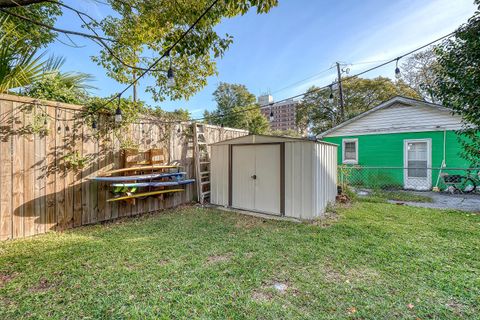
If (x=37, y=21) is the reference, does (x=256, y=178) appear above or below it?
below

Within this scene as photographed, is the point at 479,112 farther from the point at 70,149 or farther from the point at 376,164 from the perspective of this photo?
the point at 70,149

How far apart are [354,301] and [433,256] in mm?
1704

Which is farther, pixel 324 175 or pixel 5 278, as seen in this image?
pixel 324 175

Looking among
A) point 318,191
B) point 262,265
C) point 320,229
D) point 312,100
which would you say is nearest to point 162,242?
point 262,265

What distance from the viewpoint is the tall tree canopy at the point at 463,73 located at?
12.7 feet

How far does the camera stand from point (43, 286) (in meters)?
2.19

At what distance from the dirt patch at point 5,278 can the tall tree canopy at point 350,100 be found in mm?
16852

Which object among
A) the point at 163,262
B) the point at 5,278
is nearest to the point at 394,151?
the point at 163,262

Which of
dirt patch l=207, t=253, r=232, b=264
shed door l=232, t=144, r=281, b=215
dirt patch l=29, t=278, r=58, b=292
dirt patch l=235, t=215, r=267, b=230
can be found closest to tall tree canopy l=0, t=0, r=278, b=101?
shed door l=232, t=144, r=281, b=215

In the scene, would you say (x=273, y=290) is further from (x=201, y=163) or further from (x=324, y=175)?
(x=201, y=163)

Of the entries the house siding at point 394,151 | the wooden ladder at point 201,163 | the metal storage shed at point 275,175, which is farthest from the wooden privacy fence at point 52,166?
the house siding at point 394,151

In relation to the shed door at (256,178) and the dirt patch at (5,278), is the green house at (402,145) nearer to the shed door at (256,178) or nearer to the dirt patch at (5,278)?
the shed door at (256,178)

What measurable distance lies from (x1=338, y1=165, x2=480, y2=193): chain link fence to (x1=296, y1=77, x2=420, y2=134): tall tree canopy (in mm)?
7950

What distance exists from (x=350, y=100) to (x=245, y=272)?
20.8m
